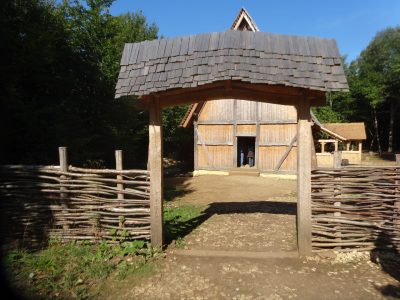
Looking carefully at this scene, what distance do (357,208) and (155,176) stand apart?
11.8 ft

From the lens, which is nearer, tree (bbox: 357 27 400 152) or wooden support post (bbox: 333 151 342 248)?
wooden support post (bbox: 333 151 342 248)

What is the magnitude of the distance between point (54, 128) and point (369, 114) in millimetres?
39908

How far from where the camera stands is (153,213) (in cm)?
579

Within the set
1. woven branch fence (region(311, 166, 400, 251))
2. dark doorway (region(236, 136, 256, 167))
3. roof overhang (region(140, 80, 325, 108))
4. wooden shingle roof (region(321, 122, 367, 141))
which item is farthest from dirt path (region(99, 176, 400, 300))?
wooden shingle roof (region(321, 122, 367, 141))

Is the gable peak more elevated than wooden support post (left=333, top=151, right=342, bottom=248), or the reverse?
the gable peak

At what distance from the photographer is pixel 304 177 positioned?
5586mm

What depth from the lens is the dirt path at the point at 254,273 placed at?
14.5 feet

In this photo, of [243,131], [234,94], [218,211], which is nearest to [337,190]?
[234,94]

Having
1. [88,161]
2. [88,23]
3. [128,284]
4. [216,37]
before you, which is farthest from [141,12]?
[128,284]

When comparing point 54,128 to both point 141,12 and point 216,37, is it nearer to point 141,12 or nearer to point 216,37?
point 216,37

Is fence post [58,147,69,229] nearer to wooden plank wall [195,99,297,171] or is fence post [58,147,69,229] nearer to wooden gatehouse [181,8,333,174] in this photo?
wooden gatehouse [181,8,333,174]

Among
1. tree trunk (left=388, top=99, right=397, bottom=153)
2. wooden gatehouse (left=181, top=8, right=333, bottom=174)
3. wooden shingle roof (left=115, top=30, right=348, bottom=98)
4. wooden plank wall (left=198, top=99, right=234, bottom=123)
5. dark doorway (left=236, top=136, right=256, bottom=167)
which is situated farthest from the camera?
tree trunk (left=388, top=99, right=397, bottom=153)

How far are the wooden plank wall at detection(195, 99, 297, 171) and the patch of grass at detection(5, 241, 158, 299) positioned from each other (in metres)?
12.4

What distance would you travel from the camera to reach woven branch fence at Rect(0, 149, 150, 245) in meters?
5.79
